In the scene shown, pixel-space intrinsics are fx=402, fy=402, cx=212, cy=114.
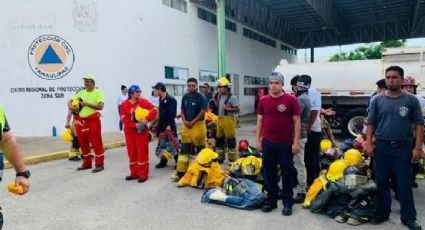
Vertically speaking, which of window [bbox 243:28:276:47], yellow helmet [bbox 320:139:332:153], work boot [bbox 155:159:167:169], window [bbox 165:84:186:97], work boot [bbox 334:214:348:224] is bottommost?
work boot [bbox 334:214:348:224]

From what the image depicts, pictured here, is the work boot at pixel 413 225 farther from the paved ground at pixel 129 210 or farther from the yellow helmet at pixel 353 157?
the yellow helmet at pixel 353 157

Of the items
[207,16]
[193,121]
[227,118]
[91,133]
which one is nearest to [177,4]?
[207,16]

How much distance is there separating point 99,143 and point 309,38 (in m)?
29.1

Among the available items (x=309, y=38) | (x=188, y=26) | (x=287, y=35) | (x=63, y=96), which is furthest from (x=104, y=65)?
(x=309, y=38)

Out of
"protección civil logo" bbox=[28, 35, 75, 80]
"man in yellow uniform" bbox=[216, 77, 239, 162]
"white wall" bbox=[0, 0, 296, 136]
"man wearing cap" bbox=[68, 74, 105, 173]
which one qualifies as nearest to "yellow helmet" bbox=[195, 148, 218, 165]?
"man in yellow uniform" bbox=[216, 77, 239, 162]

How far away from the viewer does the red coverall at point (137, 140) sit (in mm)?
6984

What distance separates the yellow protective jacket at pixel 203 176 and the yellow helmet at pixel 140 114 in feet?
3.97

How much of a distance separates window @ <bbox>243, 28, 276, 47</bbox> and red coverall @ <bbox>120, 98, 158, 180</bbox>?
19387mm

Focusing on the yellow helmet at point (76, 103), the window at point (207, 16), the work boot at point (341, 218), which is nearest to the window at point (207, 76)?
the window at point (207, 16)

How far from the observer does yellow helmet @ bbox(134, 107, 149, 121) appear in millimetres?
6891

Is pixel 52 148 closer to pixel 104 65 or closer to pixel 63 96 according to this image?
pixel 63 96

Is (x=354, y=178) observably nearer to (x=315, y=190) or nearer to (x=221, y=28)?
(x=315, y=190)

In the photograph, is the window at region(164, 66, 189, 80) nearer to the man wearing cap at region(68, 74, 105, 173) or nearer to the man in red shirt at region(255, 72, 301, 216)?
the man wearing cap at region(68, 74, 105, 173)

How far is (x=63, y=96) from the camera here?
1369 centimetres
